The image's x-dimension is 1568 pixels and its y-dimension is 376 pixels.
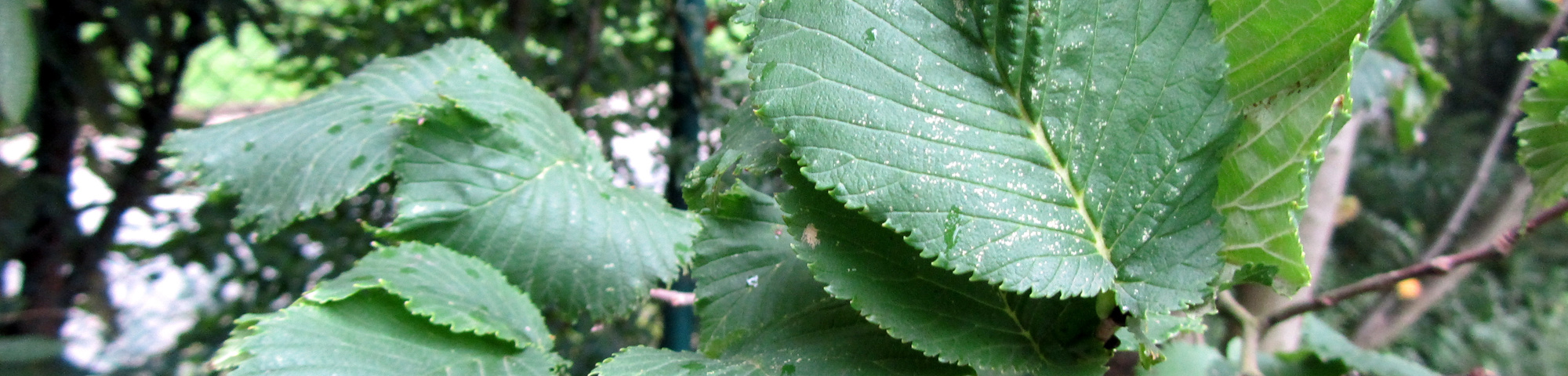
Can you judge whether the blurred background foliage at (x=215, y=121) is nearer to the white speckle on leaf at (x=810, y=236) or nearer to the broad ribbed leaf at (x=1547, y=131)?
the broad ribbed leaf at (x=1547, y=131)

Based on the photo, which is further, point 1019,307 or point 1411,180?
point 1411,180

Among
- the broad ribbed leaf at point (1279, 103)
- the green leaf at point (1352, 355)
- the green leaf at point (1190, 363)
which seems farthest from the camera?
the green leaf at point (1352, 355)

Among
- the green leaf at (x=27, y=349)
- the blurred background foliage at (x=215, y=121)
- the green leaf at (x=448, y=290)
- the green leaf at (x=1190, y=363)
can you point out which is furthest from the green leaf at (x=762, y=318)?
the green leaf at (x=27, y=349)

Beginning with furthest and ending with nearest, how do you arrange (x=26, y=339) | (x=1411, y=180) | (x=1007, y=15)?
1. (x=1411, y=180)
2. (x=26, y=339)
3. (x=1007, y=15)

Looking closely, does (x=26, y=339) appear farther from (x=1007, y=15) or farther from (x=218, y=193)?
(x=1007, y=15)

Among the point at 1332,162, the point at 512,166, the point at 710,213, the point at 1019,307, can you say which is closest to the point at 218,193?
the point at 512,166

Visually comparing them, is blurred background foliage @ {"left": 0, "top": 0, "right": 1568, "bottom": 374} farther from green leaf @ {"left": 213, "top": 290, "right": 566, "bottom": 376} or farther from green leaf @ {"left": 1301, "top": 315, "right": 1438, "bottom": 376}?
green leaf @ {"left": 213, "top": 290, "right": 566, "bottom": 376}

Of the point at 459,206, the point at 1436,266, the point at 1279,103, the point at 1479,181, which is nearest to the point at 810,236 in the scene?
the point at 1279,103
